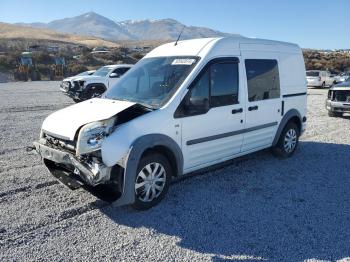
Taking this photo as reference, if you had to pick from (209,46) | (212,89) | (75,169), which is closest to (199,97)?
(212,89)

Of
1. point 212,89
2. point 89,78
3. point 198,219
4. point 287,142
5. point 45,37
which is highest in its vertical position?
point 45,37

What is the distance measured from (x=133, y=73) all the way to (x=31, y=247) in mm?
3004

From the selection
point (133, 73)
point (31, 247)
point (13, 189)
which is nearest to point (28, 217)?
point (31, 247)

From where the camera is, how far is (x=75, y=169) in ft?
14.3

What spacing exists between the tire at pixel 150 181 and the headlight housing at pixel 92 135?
1.94 feet

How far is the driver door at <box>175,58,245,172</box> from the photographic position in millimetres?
4910

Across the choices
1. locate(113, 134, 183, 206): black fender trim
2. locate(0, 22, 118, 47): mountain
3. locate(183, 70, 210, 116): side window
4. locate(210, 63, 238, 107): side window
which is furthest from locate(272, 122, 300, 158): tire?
locate(0, 22, 118, 47): mountain

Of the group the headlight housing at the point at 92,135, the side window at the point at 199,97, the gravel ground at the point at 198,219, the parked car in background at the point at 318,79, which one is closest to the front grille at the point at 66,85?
the gravel ground at the point at 198,219

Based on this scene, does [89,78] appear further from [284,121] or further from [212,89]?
[212,89]

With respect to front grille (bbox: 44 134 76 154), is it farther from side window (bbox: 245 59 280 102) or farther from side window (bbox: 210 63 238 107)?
side window (bbox: 245 59 280 102)

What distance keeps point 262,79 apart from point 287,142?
5.16ft

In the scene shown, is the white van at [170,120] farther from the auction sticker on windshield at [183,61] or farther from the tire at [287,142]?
the tire at [287,142]

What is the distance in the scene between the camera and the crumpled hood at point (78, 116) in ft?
14.3

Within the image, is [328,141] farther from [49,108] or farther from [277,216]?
[49,108]
